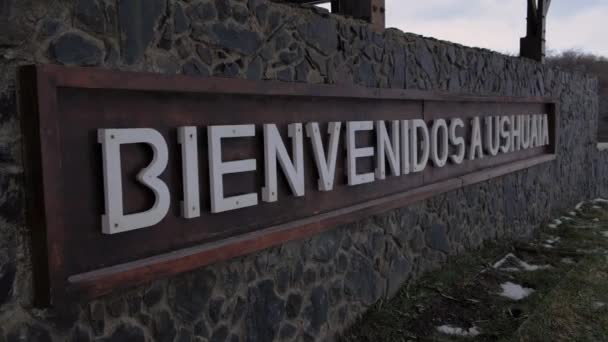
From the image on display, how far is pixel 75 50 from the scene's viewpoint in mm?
2371

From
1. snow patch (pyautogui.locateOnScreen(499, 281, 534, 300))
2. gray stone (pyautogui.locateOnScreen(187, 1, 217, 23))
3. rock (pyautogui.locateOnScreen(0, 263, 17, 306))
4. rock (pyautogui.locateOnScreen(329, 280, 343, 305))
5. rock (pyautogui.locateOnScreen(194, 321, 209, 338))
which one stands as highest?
gray stone (pyautogui.locateOnScreen(187, 1, 217, 23))

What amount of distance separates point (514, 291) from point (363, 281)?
166 cm

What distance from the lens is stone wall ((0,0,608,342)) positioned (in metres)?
2.21

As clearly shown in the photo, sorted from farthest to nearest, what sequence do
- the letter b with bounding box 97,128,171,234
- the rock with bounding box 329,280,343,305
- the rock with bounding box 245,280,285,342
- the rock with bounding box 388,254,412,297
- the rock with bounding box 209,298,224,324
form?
the rock with bounding box 388,254,412,297, the rock with bounding box 329,280,343,305, the rock with bounding box 245,280,285,342, the rock with bounding box 209,298,224,324, the letter b with bounding box 97,128,171,234

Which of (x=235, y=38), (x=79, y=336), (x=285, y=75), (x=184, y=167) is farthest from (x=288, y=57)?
(x=79, y=336)

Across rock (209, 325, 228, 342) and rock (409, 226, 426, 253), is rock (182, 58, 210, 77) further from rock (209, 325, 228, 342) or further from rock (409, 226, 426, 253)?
rock (409, 226, 426, 253)

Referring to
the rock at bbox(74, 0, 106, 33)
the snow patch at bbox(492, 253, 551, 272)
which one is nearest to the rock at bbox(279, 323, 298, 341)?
the rock at bbox(74, 0, 106, 33)

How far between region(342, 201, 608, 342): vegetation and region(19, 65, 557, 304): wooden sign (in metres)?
0.87

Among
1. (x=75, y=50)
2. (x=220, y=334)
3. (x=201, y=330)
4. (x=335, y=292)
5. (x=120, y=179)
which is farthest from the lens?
(x=335, y=292)

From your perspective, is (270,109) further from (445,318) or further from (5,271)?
(445,318)

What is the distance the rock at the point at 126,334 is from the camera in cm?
255

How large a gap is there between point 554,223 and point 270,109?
21.0 feet

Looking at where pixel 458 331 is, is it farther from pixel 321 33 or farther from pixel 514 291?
pixel 321 33

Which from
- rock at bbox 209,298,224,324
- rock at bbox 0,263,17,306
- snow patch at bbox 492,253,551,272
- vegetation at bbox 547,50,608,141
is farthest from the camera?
vegetation at bbox 547,50,608,141
